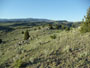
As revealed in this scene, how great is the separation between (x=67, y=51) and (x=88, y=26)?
794 centimetres

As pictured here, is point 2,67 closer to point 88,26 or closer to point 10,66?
point 10,66

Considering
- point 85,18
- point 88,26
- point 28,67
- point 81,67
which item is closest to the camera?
point 81,67

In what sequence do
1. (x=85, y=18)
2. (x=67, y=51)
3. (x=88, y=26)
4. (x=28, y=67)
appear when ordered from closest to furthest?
(x=28, y=67) → (x=67, y=51) → (x=88, y=26) → (x=85, y=18)

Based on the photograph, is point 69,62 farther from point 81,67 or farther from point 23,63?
point 23,63

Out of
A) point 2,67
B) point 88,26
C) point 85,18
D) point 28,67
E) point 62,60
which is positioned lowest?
point 2,67

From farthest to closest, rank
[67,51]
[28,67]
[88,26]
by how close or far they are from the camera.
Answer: [88,26] < [67,51] < [28,67]

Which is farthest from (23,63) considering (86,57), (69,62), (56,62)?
(86,57)

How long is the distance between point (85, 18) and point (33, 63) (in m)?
12.5

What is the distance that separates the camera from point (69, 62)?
20.5ft

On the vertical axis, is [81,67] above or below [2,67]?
above

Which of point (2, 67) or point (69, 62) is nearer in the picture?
point (69, 62)

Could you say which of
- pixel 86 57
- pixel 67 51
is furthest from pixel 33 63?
pixel 86 57

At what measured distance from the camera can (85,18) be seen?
1388 centimetres

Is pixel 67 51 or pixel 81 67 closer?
pixel 81 67
